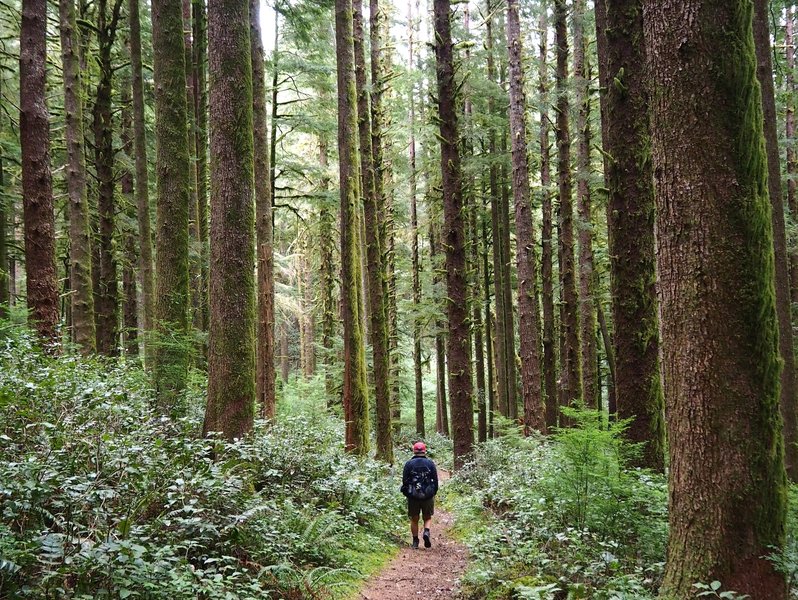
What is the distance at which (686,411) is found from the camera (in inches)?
162

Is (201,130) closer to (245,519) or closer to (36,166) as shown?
(36,166)

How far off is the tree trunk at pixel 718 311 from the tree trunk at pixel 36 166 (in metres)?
9.35

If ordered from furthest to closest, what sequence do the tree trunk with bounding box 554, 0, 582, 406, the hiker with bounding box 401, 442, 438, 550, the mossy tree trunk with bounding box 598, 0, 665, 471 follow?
the tree trunk with bounding box 554, 0, 582, 406 < the hiker with bounding box 401, 442, 438, 550 < the mossy tree trunk with bounding box 598, 0, 665, 471

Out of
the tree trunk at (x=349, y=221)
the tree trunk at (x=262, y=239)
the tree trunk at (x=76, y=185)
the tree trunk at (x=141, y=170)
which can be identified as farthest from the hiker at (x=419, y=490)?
the tree trunk at (x=76, y=185)

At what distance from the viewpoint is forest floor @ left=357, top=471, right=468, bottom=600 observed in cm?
638

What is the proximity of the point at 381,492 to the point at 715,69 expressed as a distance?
8.98 m

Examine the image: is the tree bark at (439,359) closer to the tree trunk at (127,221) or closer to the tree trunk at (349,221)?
the tree trunk at (349,221)

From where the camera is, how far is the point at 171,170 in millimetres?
9461

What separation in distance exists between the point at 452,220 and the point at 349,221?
275cm

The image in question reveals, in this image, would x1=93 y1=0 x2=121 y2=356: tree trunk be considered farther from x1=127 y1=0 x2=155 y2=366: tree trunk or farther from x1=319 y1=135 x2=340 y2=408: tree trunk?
x1=319 y1=135 x2=340 y2=408: tree trunk

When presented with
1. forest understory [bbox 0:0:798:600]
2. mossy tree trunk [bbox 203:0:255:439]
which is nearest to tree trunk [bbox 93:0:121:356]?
forest understory [bbox 0:0:798:600]

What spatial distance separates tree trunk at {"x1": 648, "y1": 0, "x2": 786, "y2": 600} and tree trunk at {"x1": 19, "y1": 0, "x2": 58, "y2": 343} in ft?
30.7

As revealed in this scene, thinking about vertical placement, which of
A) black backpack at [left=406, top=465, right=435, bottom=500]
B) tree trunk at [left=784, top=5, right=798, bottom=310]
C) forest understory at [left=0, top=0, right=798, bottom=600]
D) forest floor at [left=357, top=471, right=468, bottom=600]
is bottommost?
forest floor at [left=357, top=471, right=468, bottom=600]

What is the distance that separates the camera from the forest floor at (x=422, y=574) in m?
6.38
